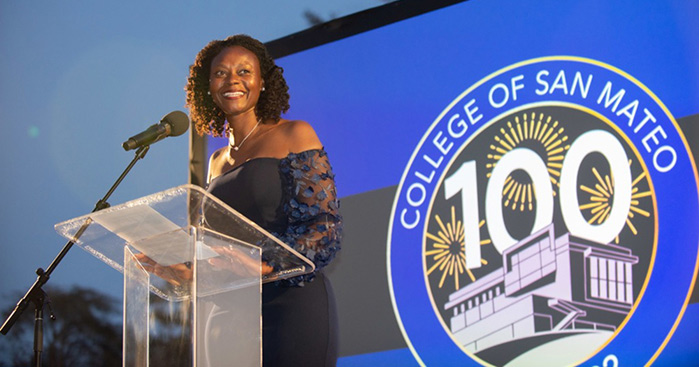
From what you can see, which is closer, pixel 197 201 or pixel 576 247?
pixel 197 201

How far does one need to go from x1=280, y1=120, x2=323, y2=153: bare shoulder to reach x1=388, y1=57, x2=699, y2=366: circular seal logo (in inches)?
41.0

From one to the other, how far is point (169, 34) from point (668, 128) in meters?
3.09

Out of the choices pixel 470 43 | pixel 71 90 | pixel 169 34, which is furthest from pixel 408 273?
pixel 71 90

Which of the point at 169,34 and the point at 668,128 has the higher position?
the point at 169,34

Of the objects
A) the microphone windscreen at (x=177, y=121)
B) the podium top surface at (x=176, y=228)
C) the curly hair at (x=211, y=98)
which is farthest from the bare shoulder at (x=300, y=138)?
the podium top surface at (x=176, y=228)

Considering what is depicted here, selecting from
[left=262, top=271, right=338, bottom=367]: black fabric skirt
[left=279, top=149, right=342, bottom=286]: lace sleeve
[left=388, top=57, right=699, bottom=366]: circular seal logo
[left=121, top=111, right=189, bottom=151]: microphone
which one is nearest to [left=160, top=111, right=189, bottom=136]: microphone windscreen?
[left=121, top=111, right=189, bottom=151]: microphone

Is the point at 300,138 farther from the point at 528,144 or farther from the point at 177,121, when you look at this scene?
the point at 528,144

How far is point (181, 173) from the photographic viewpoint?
15.7 ft

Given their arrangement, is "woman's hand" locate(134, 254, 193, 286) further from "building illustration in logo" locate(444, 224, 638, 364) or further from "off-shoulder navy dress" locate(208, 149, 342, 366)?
"building illustration in logo" locate(444, 224, 638, 364)

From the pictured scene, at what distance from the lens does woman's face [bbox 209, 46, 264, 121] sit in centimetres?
251

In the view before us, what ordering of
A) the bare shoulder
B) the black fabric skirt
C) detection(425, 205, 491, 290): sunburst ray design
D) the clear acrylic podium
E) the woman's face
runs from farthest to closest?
detection(425, 205, 491, 290): sunburst ray design → the woman's face → the bare shoulder → the black fabric skirt → the clear acrylic podium

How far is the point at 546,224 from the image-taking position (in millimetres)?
3033

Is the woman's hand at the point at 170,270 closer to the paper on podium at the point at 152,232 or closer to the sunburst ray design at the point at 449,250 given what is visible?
the paper on podium at the point at 152,232

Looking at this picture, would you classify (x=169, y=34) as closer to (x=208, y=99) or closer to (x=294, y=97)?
(x=294, y=97)
